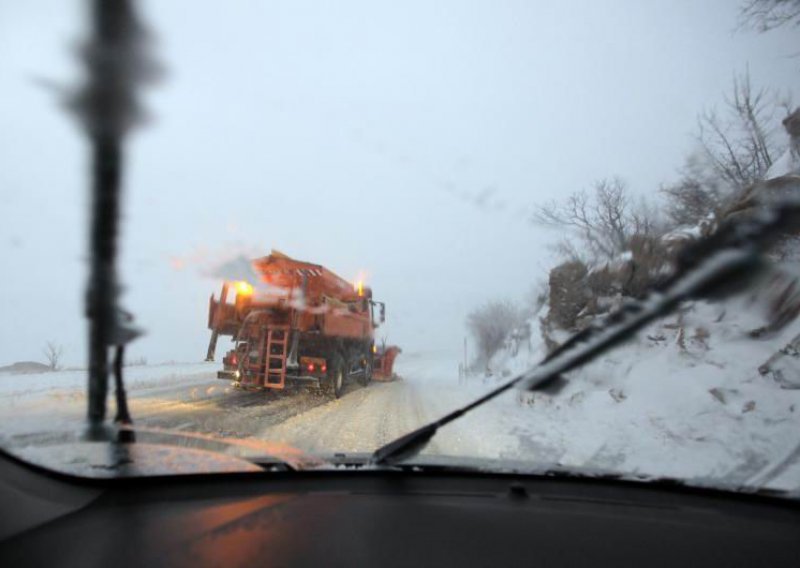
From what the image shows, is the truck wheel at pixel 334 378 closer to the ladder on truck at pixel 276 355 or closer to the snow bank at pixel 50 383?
the ladder on truck at pixel 276 355

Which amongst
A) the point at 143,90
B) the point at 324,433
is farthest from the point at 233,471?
the point at 324,433

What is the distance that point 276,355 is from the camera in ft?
41.7

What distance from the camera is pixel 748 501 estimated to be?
112 inches

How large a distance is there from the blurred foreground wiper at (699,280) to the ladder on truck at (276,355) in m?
10.3

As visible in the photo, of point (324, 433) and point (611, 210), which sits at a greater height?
point (611, 210)

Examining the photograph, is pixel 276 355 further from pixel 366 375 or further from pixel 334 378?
pixel 366 375

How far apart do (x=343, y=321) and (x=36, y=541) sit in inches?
506

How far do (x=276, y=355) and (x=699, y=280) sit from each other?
11.4 metres

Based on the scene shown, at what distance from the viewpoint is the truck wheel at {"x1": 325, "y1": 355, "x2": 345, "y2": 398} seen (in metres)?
13.9

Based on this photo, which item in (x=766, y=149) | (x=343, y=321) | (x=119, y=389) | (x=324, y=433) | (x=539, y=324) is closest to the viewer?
(x=119, y=389)

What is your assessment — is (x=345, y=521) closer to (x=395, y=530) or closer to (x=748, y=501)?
(x=395, y=530)

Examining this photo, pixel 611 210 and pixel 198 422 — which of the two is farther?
pixel 611 210

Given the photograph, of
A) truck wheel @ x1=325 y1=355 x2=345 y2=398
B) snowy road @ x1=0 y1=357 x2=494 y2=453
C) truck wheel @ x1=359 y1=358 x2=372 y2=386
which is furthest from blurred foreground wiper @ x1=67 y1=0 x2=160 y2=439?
truck wheel @ x1=359 y1=358 x2=372 y2=386

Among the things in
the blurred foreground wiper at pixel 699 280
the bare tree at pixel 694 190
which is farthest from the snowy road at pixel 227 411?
the bare tree at pixel 694 190
